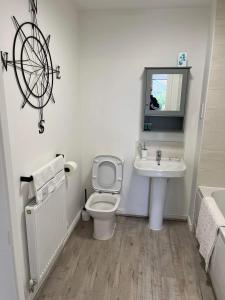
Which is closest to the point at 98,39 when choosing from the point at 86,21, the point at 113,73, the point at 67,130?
the point at 86,21

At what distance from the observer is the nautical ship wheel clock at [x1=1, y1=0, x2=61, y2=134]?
146 centimetres

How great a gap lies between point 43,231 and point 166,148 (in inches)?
66.4

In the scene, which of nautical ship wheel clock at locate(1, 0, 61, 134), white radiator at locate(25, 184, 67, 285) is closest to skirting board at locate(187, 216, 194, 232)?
white radiator at locate(25, 184, 67, 285)

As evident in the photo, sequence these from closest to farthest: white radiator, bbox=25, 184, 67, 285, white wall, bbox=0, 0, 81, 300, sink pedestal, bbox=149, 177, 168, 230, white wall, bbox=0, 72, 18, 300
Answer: white wall, bbox=0, 72, 18, 300, white wall, bbox=0, 0, 81, 300, white radiator, bbox=25, 184, 67, 285, sink pedestal, bbox=149, 177, 168, 230

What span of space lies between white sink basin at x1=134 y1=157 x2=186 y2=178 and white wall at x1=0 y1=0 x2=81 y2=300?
0.78m

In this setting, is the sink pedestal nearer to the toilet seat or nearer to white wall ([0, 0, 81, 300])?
the toilet seat

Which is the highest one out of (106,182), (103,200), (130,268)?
(106,182)

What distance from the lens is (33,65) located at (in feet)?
5.47

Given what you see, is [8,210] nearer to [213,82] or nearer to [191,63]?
[213,82]

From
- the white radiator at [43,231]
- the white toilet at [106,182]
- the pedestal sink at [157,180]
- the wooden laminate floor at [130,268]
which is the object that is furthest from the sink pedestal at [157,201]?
the white radiator at [43,231]

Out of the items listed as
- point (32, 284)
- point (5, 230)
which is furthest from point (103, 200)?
point (5, 230)

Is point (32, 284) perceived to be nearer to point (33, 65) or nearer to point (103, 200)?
point (103, 200)

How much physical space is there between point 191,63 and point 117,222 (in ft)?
6.83

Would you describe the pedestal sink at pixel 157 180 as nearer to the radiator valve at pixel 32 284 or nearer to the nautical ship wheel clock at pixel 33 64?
the nautical ship wheel clock at pixel 33 64
